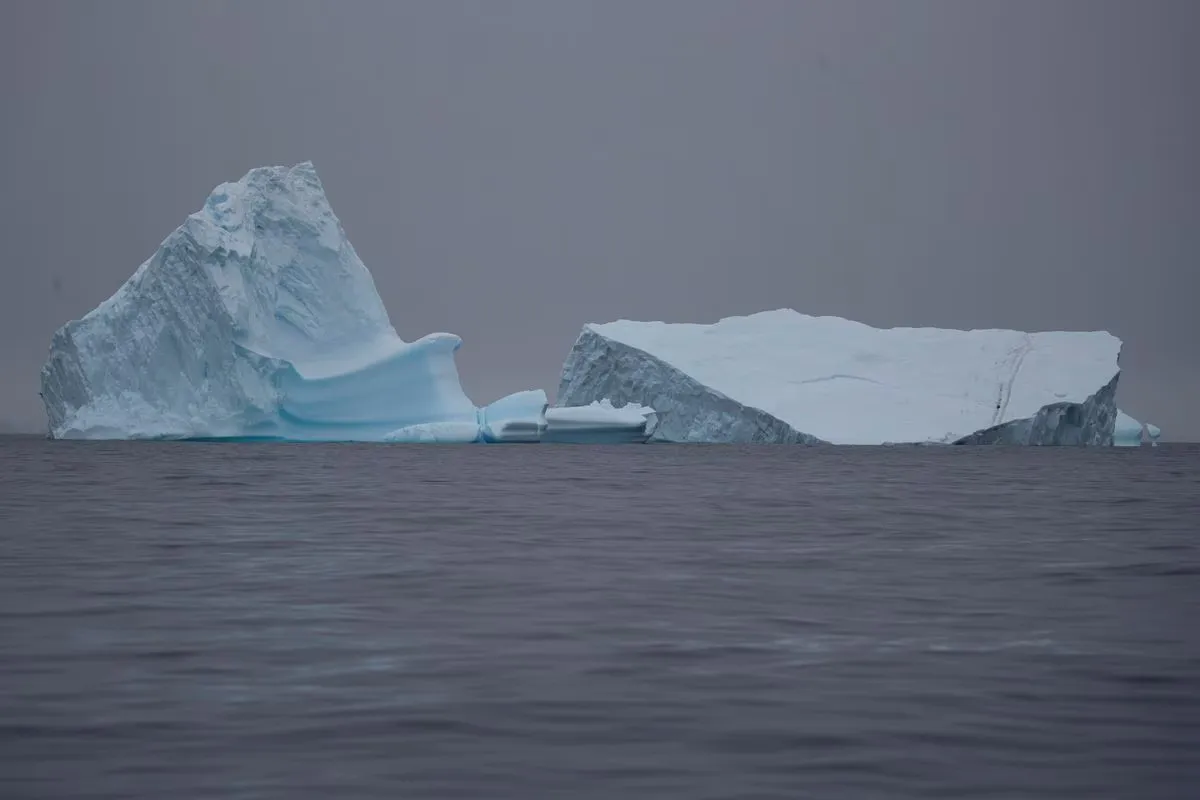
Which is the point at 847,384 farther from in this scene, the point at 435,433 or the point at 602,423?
the point at 435,433

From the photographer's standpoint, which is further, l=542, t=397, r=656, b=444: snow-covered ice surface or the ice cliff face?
l=542, t=397, r=656, b=444: snow-covered ice surface

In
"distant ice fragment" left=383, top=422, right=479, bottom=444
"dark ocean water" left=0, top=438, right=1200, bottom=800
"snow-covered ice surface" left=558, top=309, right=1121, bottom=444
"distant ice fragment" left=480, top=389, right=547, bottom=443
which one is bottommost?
"dark ocean water" left=0, top=438, right=1200, bottom=800

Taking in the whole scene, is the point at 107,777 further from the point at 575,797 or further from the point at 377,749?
the point at 575,797

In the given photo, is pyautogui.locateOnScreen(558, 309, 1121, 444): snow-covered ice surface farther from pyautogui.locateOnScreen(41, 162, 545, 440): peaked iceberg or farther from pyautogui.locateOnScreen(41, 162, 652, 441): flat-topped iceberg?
pyautogui.locateOnScreen(41, 162, 545, 440): peaked iceberg

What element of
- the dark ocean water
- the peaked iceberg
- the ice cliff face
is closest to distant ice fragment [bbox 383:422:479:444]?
the peaked iceberg

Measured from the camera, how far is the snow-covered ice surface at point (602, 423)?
31234 mm

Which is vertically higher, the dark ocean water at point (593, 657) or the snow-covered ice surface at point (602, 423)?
the snow-covered ice surface at point (602, 423)

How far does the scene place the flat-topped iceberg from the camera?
2836cm

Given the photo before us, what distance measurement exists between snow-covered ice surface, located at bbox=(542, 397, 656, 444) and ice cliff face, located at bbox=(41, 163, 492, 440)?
234 cm

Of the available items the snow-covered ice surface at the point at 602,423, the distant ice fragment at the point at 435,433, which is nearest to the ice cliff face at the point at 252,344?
the distant ice fragment at the point at 435,433

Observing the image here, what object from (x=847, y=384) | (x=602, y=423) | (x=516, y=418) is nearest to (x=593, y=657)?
(x=602, y=423)

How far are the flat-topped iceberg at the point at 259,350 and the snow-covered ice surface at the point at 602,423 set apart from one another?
0.21 meters

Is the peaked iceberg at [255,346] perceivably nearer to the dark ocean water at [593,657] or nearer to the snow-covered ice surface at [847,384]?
the snow-covered ice surface at [847,384]

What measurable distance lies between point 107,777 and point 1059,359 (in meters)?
33.9
